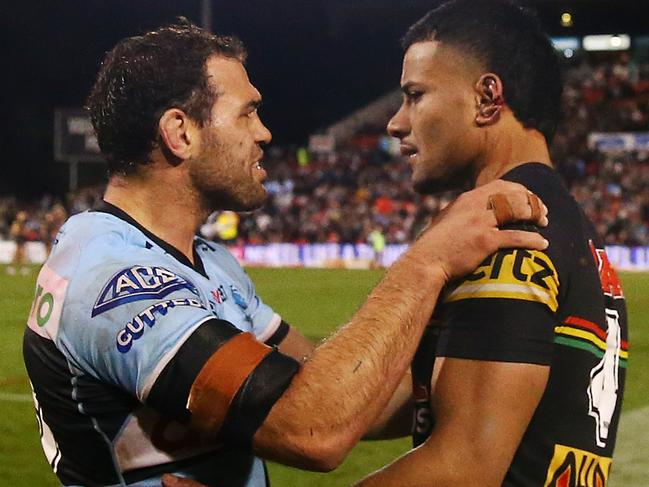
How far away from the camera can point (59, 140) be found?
3086 centimetres

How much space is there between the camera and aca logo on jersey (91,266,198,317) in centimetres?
217

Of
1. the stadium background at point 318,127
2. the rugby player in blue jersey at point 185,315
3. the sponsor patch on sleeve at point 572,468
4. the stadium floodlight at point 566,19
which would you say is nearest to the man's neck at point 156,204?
the rugby player in blue jersey at point 185,315

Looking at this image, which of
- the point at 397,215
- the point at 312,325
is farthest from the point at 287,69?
the point at 312,325

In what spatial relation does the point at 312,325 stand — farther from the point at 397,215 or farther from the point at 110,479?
the point at 397,215

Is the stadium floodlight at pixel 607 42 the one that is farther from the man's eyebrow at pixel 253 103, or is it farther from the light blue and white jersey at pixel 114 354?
the light blue and white jersey at pixel 114 354

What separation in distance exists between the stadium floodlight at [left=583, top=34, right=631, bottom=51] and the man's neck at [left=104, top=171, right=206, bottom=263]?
131 ft

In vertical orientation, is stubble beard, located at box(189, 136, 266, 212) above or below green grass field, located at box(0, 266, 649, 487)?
above

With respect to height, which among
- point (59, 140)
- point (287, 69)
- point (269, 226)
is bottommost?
point (269, 226)

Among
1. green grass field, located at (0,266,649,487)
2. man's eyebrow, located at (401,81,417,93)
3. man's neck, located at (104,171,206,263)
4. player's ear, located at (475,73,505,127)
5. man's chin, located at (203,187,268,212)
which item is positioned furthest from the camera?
green grass field, located at (0,266,649,487)

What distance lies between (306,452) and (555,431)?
52 centimetres

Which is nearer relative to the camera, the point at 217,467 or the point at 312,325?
the point at 217,467

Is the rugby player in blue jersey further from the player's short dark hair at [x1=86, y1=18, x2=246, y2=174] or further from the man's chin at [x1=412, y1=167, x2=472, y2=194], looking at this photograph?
the man's chin at [x1=412, y1=167, x2=472, y2=194]

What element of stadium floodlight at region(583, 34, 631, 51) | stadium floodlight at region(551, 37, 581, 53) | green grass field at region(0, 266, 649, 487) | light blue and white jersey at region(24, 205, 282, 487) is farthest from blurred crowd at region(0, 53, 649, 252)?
light blue and white jersey at region(24, 205, 282, 487)

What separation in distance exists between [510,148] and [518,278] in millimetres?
408
